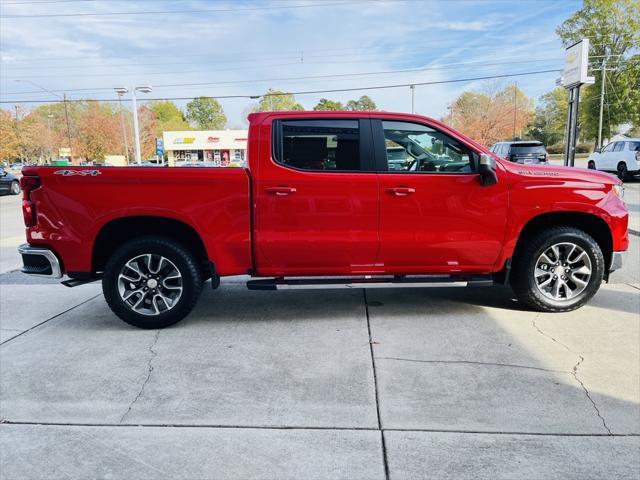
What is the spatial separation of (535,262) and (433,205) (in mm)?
1211

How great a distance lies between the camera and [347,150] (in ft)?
15.4

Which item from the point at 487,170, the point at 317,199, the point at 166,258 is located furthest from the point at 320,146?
the point at 166,258

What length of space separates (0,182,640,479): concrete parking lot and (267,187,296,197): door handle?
4.25 ft

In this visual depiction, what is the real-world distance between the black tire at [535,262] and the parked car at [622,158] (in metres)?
20.3

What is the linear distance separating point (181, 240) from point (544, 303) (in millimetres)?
3687

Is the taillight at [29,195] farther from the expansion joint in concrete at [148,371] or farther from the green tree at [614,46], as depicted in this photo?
the green tree at [614,46]

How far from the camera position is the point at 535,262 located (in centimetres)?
488

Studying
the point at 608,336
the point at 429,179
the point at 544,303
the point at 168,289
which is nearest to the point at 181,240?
the point at 168,289

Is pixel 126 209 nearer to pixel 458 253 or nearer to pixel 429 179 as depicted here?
pixel 429 179

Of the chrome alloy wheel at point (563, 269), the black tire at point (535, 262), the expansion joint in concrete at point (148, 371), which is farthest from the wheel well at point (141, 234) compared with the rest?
the chrome alloy wheel at point (563, 269)

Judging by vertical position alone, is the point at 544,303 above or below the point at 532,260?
below

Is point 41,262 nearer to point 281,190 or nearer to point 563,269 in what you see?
point 281,190

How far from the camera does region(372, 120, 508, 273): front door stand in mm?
4641

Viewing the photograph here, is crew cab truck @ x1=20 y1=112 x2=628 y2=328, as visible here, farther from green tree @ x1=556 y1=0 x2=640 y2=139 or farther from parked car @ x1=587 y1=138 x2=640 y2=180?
green tree @ x1=556 y1=0 x2=640 y2=139
